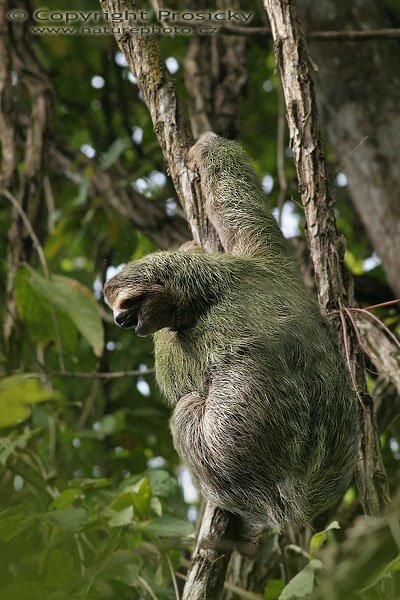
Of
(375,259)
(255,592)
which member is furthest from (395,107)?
(255,592)

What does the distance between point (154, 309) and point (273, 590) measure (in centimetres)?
204

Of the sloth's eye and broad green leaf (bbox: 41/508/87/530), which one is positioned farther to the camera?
broad green leaf (bbox: 41/508/87/530)

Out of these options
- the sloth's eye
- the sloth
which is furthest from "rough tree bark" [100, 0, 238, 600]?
the sloth's eye

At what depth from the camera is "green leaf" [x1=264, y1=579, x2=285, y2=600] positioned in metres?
4.54

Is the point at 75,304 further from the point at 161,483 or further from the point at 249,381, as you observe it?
the point at 249,381

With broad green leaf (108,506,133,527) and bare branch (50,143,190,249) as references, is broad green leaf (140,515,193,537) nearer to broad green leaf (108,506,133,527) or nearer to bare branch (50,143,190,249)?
broad green leaf (108,506,133,527)

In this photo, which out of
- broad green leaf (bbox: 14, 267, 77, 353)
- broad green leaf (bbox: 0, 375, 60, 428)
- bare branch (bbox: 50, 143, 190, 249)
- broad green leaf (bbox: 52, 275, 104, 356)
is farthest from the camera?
bare branch (bbox: 50, 143, 190, 249)

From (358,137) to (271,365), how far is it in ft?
12.5

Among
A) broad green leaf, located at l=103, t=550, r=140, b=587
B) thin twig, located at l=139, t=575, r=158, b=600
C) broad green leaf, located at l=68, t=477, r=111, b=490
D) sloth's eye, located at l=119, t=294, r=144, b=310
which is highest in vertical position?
sloth's eye, located at l=119, t=294, r=144, b=310

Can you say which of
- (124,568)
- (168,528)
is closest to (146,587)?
(124,568)

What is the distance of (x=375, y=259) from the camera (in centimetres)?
788

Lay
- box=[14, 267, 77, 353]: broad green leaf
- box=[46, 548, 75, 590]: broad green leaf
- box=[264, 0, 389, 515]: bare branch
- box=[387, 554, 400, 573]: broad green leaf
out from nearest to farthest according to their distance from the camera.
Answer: box=[387, 554, 400, 573]: broad green leaf → box=[46, 548, 75, 590]: broad green leaf → box=[264, 0, 389, 515]: bare branch → box=[14, 267, 77, 353]: broad green leaf

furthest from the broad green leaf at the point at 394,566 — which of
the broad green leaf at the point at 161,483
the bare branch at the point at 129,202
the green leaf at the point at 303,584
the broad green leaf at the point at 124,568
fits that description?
the bare branch at the point at 129,202

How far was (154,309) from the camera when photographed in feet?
11.8
